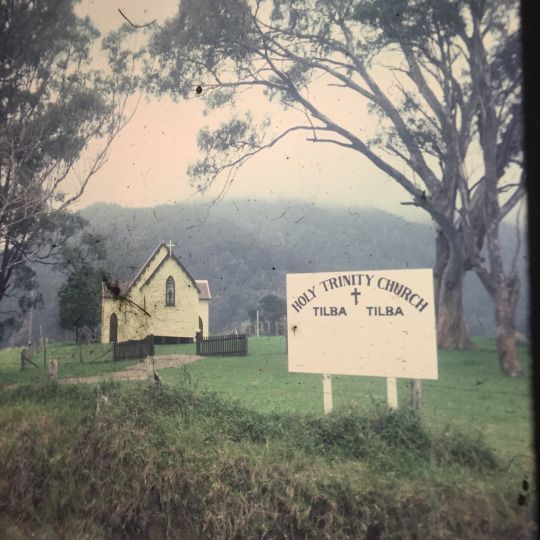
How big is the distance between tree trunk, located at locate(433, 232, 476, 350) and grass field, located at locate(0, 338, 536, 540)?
110 mm

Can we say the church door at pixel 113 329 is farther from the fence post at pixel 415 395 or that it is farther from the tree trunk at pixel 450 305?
the tree trunk at pixel 450 305

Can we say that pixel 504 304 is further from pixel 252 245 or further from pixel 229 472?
pixel 229 472

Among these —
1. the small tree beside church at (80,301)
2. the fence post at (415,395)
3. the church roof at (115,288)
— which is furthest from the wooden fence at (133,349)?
the fence post at (415,395)

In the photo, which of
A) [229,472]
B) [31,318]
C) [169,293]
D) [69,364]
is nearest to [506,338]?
[229,472]

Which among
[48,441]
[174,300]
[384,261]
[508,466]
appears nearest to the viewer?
[508,466]

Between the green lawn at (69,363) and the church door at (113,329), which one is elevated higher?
the church door at (113,329)

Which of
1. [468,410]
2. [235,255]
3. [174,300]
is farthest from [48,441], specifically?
[468,410]

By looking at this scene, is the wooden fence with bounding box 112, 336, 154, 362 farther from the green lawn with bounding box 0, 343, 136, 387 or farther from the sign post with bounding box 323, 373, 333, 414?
the sign post with bounding box 323, 373, 333, 414

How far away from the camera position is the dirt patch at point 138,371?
3625 mm

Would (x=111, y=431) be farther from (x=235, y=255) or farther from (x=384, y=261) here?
(x=384, y=261)

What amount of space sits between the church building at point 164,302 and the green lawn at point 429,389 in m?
0.37

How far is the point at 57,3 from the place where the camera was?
13.7 feet

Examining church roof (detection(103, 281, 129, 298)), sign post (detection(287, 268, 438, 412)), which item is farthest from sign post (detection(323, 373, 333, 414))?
church roof (detection(103, 281, 129, 298))

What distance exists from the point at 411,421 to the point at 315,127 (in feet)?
7.49
